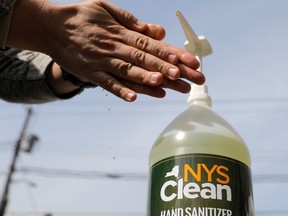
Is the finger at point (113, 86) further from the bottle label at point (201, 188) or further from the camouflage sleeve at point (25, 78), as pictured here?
the camouflage sleeve at point (25, 78)

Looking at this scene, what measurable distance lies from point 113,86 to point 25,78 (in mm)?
674

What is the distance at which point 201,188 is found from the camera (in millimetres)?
898

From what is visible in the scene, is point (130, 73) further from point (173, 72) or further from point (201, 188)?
point (201, 188)

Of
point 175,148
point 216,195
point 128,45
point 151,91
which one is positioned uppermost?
point 128,45

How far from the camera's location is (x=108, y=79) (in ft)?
3.37

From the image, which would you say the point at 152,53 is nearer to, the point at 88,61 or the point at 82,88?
the point at 88,61

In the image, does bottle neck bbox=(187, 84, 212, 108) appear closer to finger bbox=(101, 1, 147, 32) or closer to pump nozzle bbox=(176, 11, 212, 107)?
pump nozzle bbox=(176, 11, 212, 107)

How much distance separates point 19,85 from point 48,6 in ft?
2.01

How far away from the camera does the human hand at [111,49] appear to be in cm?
98

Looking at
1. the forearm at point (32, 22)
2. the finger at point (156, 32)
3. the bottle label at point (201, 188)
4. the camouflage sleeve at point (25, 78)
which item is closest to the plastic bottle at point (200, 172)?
the bottle label at point (201, 188)

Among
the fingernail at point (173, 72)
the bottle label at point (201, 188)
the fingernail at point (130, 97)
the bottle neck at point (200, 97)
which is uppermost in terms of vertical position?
the bottle neck at point (200, 97)

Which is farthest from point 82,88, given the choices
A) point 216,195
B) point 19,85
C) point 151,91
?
point 216,195

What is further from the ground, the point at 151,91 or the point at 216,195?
the point at 151,91

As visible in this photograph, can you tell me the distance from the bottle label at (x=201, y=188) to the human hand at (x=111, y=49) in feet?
0.63
